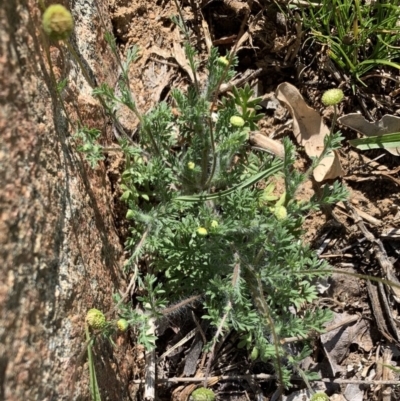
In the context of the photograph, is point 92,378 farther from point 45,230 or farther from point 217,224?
point 217,224

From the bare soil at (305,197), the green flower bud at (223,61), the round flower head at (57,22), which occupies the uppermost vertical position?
the round flower head at (57,22)

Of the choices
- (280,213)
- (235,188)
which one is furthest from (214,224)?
(280,213)

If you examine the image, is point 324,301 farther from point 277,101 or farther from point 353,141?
point 277,101

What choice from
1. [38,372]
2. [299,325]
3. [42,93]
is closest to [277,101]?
[299,325]

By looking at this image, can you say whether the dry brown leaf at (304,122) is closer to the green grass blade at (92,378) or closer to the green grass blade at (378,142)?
the green grass blade at (378,142)

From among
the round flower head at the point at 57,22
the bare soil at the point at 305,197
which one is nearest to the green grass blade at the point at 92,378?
the bare soil at the point at 305,197

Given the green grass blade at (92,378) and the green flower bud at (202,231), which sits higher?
the green flower bud at (202,231)

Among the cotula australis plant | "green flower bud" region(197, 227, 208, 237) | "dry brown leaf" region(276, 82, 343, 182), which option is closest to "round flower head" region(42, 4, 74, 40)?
the cotula australis plant
